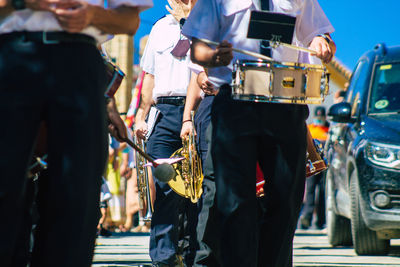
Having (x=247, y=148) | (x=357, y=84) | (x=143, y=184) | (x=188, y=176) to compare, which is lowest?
(x=143, y=184)

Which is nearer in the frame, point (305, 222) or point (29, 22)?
point (29, 22)

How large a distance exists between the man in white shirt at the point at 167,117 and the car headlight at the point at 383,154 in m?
1.89

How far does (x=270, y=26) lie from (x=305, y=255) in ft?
16.8

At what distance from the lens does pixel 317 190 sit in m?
14.9

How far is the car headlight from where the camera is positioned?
7.58 m

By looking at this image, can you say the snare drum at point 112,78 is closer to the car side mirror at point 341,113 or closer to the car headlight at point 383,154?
the car headlight at point 383,154

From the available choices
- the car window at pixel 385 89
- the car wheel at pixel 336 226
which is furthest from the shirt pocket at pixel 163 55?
the car wheel at pixel 336 226

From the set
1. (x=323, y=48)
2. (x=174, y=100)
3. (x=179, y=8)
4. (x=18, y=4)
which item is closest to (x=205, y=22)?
(x=323, y=48)

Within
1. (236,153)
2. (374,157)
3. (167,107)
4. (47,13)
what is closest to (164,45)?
(167,107)

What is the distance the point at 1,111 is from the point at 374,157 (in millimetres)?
5391

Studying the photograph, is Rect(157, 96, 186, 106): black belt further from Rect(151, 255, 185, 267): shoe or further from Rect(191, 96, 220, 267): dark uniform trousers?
Rect(191, 96, 220, 267): dark uniform trousers

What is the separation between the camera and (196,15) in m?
4.23

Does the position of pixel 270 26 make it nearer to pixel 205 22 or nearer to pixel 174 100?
pixel 205 22

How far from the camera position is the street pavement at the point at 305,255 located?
300 inches
